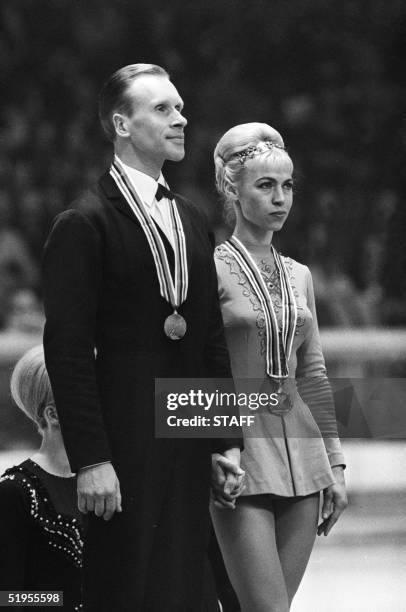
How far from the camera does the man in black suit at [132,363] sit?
7.01 feet

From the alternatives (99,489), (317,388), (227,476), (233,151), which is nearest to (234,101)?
(233,151)

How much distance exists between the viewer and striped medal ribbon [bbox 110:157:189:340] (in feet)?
7.37

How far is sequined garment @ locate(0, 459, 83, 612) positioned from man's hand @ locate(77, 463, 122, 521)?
0.89 ft

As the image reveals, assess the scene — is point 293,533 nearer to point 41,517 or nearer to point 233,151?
point 41,517

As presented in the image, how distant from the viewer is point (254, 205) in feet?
8.47

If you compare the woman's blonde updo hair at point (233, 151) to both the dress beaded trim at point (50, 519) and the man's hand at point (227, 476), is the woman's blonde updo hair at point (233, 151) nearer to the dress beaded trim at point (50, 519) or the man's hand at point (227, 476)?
the man's hand at point (227, 476)

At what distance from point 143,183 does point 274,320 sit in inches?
17.5

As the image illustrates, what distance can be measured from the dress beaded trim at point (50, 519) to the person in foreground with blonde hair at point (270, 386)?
310 millimetres

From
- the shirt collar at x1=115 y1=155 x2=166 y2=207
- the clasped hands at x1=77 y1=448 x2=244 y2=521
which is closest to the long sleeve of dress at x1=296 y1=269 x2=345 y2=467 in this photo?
the shirt collar at x1=115 y1=155 x2=166 y2=207

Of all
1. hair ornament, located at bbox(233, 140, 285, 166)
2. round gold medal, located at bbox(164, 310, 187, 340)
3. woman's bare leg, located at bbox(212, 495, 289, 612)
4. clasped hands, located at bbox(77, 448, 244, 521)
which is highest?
hair ornament, located at bbox(233, 140, 285, 166)

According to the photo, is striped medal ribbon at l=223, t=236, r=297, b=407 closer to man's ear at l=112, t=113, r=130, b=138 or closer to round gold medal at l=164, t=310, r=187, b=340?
round gold medal at l=164, t=310, r=187, b=340

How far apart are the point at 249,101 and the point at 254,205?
4767 millimetres

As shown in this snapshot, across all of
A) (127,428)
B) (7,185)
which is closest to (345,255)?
(7,185)

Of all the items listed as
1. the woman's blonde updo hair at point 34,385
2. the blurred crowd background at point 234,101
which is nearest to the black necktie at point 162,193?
the woman's blonde updo hair at point 34,385
